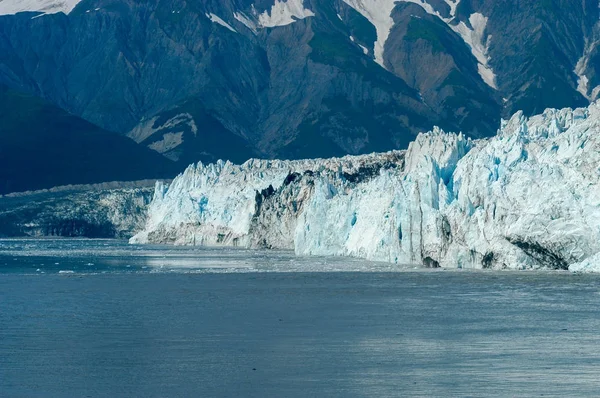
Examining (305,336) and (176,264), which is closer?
(305,336)

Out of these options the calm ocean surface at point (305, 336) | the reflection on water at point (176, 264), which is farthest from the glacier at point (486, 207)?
the reflection on water at point (176, 264)

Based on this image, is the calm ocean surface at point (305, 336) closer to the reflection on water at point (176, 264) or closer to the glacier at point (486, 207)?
the glacier at point (486, 207)

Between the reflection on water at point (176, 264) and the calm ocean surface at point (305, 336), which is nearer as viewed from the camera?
the calm ocean surface at point (305, 336)

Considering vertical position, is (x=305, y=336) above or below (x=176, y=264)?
below

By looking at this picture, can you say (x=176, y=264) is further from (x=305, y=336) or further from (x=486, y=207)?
(x=305, y=336)

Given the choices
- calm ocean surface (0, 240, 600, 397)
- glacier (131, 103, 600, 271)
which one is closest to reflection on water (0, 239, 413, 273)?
glacier (131, 103, 600, 271)

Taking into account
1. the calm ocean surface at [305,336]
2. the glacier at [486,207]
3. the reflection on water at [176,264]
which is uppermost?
the glacier at [486,207]

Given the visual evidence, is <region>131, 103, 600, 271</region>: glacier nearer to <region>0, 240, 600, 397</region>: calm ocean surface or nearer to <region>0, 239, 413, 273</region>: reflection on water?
<region>0, 240, 600, 397</region>: calm ocean surface

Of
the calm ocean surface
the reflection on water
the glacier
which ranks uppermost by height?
the glacier

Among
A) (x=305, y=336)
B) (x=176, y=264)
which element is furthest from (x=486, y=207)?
(x=176, y=264)
